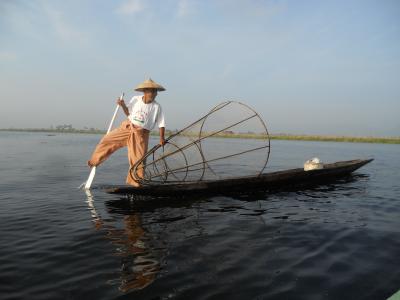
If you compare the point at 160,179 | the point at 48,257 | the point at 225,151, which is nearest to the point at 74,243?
the point at 48,257

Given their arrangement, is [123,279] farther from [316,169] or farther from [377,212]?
[316,169]

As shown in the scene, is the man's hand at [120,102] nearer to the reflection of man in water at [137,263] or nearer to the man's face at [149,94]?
the man's face at [149,94]

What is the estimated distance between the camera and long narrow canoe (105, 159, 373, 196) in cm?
674

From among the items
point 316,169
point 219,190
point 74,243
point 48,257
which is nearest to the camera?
point 48,257

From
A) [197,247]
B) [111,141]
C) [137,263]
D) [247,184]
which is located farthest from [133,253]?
[247,184]

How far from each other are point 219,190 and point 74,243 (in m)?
3.97

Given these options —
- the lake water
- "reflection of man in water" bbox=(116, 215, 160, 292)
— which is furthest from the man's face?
"reflection of man in water" bbox=(116, 215, 160, 292)

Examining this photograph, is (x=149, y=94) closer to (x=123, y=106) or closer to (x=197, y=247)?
(x=123, y=106)

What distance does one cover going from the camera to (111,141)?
7133 millimetres

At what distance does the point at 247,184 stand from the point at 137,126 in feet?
10.4

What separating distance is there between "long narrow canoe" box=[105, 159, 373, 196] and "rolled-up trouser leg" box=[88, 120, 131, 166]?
0.78 meters

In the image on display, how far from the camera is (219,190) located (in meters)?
7.87

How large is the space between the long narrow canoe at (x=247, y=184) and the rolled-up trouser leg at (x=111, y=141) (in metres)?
0.78

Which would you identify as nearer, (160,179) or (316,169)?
(160,179)
